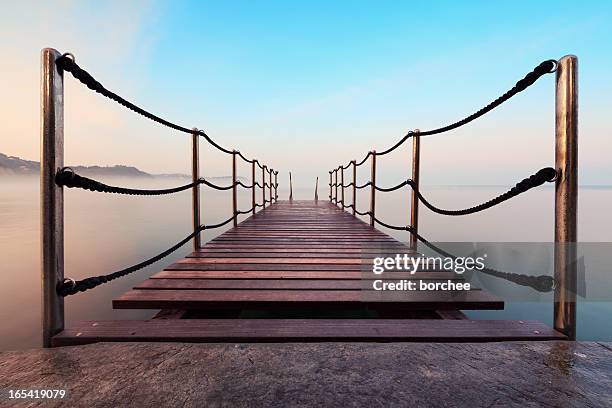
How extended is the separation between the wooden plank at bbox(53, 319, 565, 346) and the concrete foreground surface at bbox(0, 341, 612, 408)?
65 mm

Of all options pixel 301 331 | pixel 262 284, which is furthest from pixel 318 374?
pixel 262 284

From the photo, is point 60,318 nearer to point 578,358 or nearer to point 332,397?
point 332,397

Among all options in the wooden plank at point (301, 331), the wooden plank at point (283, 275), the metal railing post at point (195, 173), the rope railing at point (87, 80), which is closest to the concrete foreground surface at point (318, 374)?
the wooden plank at point (301, 331)

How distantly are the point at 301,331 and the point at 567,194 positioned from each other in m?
1.15

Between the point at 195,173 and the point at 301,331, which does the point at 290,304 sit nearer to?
the point at 301,331

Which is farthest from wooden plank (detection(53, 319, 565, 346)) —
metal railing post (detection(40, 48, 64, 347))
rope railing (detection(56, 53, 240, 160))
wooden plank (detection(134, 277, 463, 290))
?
rope railing (detection(56, 53, 240, 160))

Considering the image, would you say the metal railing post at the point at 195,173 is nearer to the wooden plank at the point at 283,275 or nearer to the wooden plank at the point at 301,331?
the wooden plank at the point at 283,275

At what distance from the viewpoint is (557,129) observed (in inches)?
48.6

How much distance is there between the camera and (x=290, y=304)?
151cm

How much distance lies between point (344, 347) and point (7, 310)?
6549 millimetres


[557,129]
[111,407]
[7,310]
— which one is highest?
[557,129]

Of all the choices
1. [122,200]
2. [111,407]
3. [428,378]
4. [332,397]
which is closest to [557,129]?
[428,378]

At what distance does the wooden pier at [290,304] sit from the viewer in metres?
1.20

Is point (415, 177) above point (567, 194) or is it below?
above
